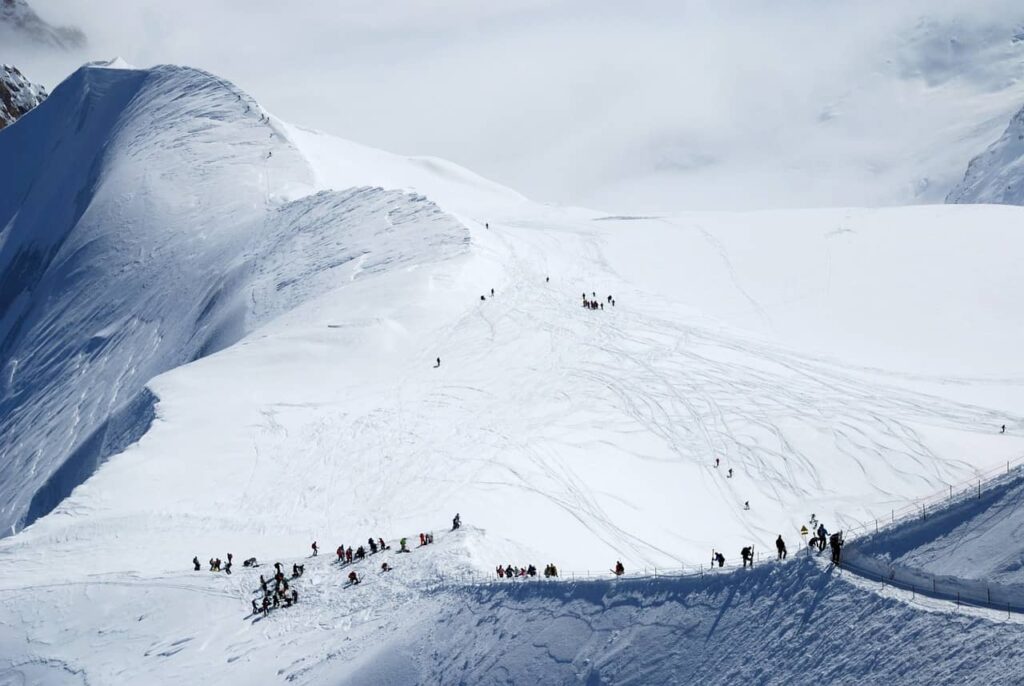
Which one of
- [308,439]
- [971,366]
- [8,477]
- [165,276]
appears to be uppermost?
[165,276]

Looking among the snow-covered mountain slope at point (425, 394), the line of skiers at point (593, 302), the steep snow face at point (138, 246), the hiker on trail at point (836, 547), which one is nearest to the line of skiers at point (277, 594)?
the snow-covered mountain slope at point (425, 394)

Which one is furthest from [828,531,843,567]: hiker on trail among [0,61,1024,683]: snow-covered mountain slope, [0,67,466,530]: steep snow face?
[0,67,466,530]: steep snow face

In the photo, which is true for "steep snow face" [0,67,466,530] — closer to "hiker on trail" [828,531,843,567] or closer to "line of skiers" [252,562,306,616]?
"line of skiers" [252,562,306,616]

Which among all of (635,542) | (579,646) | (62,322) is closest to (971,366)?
(635,542)

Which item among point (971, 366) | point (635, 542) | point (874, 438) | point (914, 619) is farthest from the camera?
point (971, 366)

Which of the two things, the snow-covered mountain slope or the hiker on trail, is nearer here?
the hiker on trail

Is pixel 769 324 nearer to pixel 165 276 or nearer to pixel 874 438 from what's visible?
pixel 874 438

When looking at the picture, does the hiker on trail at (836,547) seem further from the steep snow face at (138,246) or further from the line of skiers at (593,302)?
the line of skiers at (593,302)
